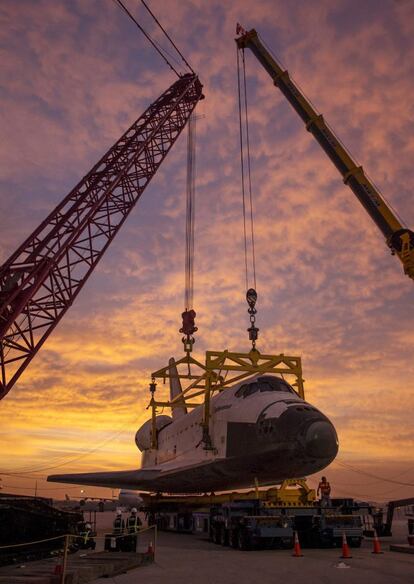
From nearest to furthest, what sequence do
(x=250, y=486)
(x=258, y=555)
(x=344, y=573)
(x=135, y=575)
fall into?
1. (x=344, y=573)
2. (x=135, y=575)
3. (x=258, y=555)
4. (x=250, y=486)

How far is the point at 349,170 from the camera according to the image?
88.2 feet

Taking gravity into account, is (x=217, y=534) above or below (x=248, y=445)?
below

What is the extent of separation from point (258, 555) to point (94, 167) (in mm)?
30691

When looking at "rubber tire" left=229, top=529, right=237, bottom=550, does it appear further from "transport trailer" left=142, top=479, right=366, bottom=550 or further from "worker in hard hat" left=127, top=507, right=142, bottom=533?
"worker in hard hat" left=127, top=507, right=142, bottom=533

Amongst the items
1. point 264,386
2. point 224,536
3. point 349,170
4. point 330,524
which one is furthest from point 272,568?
point 349,170

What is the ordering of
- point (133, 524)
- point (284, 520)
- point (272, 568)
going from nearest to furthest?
point (272, 568) → point (284, 520) → point (133, 524)

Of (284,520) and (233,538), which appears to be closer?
(284,520)

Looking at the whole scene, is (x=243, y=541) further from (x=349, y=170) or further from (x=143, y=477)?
(x=349, y=170)

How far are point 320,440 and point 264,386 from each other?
4.15m

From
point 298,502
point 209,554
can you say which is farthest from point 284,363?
point 209,554

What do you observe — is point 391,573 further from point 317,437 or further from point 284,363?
point 284,363

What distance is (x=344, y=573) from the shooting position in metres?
10.5

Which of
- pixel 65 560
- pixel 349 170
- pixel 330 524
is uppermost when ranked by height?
pixel 349 170

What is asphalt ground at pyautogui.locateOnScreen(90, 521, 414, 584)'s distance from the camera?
9.95 metres
